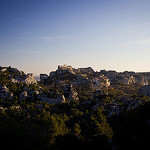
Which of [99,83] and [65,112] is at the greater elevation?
[99,83]

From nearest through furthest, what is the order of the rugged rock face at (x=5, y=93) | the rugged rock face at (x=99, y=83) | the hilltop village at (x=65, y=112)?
the hilltop village at (x=65, y=112)
the rugged rock face at (x=5, y=93)
the rugged rock face at (x=99, y=83)

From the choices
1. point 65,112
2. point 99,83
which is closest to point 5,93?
point 65,112

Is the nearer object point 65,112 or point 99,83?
point 65,112

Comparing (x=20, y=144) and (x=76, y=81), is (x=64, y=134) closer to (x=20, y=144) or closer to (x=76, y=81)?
(x=20, y=144)

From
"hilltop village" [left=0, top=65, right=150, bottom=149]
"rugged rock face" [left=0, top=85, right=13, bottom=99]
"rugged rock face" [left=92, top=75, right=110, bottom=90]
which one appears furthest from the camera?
"rugged rock face" [left=92, top=75, right=110, bottom=90]

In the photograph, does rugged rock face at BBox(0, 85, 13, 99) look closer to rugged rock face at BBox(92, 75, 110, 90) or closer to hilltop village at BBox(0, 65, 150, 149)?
hilltop village at BBox(0, 65, 150, 149)

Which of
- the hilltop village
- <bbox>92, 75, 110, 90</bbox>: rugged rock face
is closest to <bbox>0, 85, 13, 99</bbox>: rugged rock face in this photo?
the hilltop village

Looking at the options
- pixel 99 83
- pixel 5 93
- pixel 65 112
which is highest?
pixel 99 83

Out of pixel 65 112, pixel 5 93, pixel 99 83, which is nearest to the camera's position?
pixel 65 112

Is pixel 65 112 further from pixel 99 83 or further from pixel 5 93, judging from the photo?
pixel 99 83

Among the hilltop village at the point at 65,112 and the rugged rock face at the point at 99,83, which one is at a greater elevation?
the rugged rock face at the point at 99,83

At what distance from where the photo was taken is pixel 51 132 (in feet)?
143

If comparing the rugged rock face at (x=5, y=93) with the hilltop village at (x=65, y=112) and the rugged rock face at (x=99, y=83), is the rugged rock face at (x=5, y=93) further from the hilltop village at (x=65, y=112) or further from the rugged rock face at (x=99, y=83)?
the rugged rock face at (x=99, y=83)

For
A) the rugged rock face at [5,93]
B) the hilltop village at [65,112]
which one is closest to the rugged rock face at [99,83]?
the hilltop village at [65,112]
